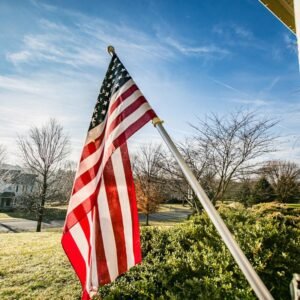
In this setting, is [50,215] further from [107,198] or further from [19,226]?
[107,198]

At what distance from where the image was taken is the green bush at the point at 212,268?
3.66m

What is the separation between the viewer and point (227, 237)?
1.61 m

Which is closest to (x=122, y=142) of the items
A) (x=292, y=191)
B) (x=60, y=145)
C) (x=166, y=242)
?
(x=166, y=242)

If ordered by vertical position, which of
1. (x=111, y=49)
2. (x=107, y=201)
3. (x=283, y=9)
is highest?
(x=283, y=9)

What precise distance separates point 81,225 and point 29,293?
402cm

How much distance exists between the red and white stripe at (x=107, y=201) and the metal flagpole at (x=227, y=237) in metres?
0.38

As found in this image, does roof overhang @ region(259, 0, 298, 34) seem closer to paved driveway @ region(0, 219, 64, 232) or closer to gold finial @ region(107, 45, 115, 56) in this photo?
gold finial @ region(107, 45, 115, 56)

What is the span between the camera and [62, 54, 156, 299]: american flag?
224cm

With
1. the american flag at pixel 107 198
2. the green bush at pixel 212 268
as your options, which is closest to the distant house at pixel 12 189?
the green bush at pixel 212 268

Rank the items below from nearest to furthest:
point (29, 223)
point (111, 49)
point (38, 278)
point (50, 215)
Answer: point (111, 49), point (38, 278), point (29, 223), point (50, 215)

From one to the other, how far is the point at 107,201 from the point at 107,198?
27 mm

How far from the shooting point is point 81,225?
→ 7.44 feet

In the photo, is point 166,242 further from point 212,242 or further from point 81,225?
point 81,225

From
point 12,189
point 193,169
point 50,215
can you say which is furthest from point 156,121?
point 12,189
